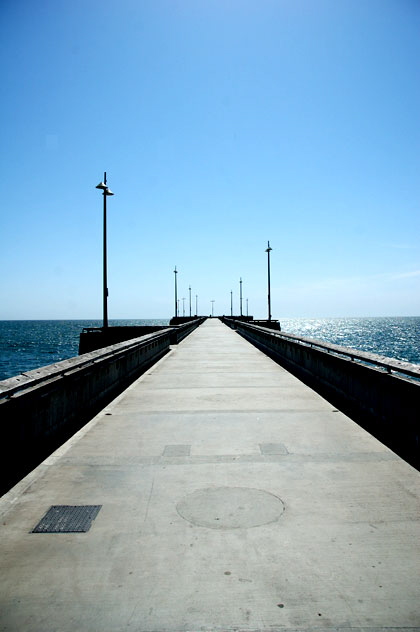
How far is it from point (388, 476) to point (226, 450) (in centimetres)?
231

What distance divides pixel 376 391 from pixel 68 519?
231 inches

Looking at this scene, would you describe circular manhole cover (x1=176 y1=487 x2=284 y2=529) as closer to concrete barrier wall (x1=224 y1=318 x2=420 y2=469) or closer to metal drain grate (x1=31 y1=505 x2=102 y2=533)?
metal drain grate (x1=31 y1=505 x2=102 y2=533)

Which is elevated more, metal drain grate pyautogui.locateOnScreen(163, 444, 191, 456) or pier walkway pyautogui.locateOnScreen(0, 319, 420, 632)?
metal drain grate pyautogui.locateOnScreen(163, 444, 191, 456)

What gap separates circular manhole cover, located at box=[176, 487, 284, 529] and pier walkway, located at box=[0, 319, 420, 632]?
0.06 feet

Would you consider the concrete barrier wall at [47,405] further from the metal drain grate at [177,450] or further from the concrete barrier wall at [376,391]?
the concrete barrier wall at [376,391]

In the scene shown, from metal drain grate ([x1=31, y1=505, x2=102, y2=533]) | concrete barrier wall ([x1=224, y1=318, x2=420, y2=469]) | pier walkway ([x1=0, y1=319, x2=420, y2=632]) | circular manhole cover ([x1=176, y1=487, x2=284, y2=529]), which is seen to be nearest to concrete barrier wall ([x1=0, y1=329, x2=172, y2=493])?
pier walkway ([x1=0, y1=319, x2=420, y2=632])

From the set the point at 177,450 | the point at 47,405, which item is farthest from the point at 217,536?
the point at 47,405

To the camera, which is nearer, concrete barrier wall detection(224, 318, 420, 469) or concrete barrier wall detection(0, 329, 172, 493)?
concrete barrier wall detection(0, 329, 172, 493)

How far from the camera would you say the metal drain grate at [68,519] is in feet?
14.9

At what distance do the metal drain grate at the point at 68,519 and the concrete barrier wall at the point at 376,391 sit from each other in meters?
4.28

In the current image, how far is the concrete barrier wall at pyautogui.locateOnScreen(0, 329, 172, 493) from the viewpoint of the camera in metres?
5.84

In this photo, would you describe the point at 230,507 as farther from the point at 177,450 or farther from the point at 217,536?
the point at 177,450

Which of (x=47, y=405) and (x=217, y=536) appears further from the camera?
(x=47, y=405)

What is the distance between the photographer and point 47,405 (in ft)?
23.8
